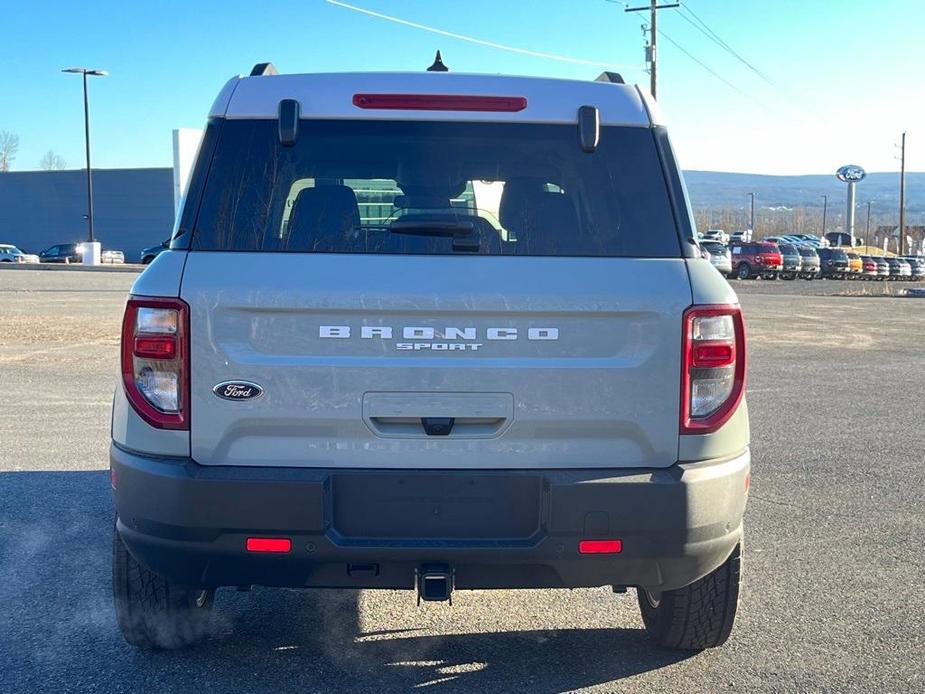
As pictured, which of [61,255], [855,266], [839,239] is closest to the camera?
[855,266]

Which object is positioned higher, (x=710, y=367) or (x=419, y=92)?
(x=419, y=92)

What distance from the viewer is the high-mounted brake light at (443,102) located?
3.34m

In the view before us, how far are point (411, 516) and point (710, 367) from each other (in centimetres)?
109

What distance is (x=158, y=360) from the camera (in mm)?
3055

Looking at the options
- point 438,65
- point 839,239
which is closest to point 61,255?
point 438,65

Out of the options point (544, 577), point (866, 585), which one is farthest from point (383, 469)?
point (866, 585)

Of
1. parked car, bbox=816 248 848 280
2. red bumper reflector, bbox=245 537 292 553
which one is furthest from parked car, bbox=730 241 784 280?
red bumper reflector, bbox=245 537 292 553

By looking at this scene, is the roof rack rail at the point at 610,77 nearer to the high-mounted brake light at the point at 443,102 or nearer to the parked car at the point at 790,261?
the high-mounted brake light at the point at 443,102

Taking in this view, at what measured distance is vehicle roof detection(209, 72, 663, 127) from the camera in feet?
10.9

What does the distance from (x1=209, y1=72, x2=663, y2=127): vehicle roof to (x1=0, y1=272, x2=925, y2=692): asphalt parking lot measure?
6.89 feet

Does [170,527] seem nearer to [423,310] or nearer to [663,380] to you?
[423,310]

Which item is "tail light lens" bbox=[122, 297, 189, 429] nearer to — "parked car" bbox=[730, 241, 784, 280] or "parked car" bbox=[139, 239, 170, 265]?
"parked car" bbox=[139, 239, 170, 265]

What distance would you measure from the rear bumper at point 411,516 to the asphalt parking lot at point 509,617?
0.75m

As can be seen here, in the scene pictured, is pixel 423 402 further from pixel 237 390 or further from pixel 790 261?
pixel 790 261
